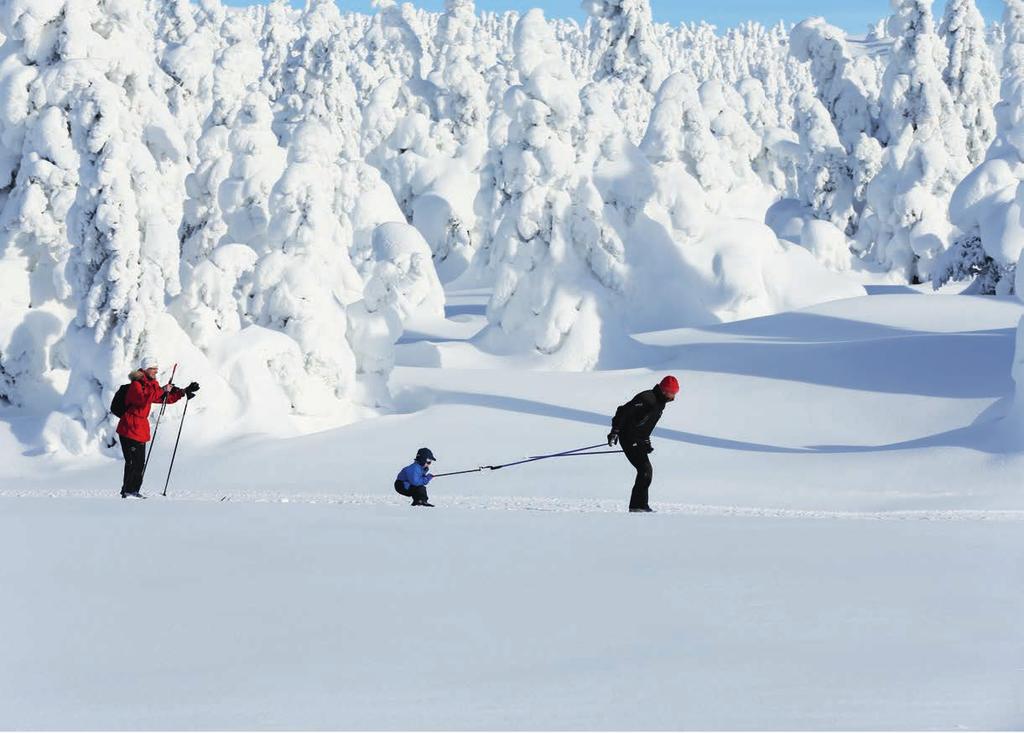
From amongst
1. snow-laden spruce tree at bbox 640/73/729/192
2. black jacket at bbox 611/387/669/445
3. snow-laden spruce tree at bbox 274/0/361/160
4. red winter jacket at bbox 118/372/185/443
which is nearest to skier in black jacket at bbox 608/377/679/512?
black jacket at bbox 611/387/669/445

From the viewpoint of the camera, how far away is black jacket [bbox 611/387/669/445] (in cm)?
1131

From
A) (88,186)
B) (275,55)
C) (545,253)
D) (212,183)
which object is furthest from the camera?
(275,55)

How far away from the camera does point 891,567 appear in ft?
23.6

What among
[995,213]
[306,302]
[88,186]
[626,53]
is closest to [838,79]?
[626,53]

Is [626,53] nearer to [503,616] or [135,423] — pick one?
[135,423]

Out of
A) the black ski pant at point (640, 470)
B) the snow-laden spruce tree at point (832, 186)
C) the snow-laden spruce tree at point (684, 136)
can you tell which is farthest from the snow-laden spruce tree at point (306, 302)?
the snow-laden spruce tree at point (832, 186)

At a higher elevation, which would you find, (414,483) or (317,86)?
(317,86)

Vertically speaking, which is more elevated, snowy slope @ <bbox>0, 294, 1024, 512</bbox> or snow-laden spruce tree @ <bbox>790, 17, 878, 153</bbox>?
snow-laden spruce tree @ <bbox>790, 17, 878, 153</bbox>

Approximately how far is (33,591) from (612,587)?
9.15ft

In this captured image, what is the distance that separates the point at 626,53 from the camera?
1959 inches

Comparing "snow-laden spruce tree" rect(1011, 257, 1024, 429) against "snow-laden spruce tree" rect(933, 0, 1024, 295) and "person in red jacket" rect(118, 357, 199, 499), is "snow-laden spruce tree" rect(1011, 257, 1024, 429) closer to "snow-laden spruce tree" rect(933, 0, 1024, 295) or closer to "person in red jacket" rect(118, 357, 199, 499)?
"snow-laden spruce tree" rect(933, 0, 1024, 295)

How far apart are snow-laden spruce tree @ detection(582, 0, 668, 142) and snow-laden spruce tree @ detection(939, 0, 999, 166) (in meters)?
11.4

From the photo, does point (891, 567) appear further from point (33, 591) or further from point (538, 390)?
point (538, 390)

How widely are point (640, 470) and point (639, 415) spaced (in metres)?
0.53
